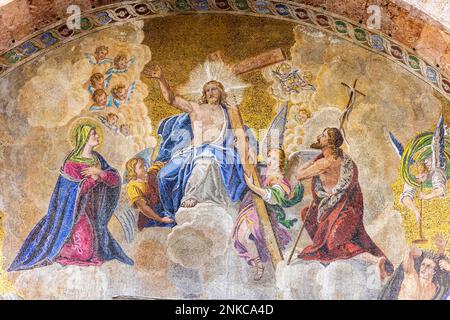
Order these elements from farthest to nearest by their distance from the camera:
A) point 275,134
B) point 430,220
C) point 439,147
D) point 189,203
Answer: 1. point 275,134
2. point 189,203
3. point 439,147
4. point 430,220

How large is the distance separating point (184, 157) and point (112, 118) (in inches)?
34.9

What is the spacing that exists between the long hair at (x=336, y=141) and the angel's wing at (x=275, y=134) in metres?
0.51

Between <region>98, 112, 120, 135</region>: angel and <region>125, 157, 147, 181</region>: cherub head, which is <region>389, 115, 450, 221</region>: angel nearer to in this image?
<region>125, 157, 147, 181</region>: cherub head

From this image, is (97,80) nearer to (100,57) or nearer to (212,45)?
(100,57)

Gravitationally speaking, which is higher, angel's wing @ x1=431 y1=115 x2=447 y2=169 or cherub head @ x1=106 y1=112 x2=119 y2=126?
cherub head @ x1=106 y1=112 x2=119 y2=126

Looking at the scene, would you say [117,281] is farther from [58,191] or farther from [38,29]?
[38,29]

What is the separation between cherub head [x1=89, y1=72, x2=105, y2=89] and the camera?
1498 cm

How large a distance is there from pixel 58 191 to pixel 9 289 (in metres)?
1.19

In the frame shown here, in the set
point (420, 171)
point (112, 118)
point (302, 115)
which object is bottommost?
point (420, 171)

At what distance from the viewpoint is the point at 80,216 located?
14695mm

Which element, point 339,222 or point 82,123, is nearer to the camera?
point 339,222

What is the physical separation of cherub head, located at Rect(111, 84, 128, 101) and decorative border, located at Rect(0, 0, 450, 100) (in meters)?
0.67

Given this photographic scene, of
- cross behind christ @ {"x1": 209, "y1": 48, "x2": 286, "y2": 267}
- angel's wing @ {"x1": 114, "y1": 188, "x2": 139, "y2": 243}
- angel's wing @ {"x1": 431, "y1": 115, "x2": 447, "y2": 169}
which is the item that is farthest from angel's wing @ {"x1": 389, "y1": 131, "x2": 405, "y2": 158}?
angel's wing @ {"x1": 114, "y1": 188, "x2": 139, "y2": 243}

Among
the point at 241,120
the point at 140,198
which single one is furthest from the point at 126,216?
the point at 241,120
